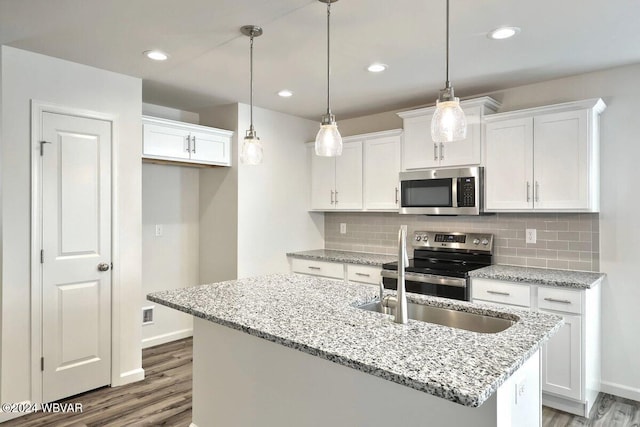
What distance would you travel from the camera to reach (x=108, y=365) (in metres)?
3.14

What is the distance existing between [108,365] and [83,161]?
5.18 feet

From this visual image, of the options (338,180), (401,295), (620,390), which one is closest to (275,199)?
(338,180)

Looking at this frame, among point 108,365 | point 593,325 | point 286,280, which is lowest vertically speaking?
point 108,365

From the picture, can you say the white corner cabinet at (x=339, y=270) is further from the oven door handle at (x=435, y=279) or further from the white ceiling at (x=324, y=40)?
the white ceiling at (x=324, y=40)

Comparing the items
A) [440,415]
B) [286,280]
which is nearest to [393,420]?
[440,415]

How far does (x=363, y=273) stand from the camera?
3.90 meters

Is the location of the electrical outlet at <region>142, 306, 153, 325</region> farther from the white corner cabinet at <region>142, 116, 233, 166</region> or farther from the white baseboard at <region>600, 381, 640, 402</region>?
the white baseboard at <region>600, 381, 640, 402</region>

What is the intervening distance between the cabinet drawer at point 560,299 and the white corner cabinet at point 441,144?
3.83 ft

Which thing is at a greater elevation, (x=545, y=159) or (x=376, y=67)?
(x=376, y=67)

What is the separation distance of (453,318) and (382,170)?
7.49 ft

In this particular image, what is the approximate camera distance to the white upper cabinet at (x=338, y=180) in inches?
168

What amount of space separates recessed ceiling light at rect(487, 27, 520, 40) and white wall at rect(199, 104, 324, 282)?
7.82 feet

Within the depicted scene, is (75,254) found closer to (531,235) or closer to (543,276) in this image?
(543,276)

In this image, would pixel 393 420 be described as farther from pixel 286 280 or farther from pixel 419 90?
pixel 419 90
